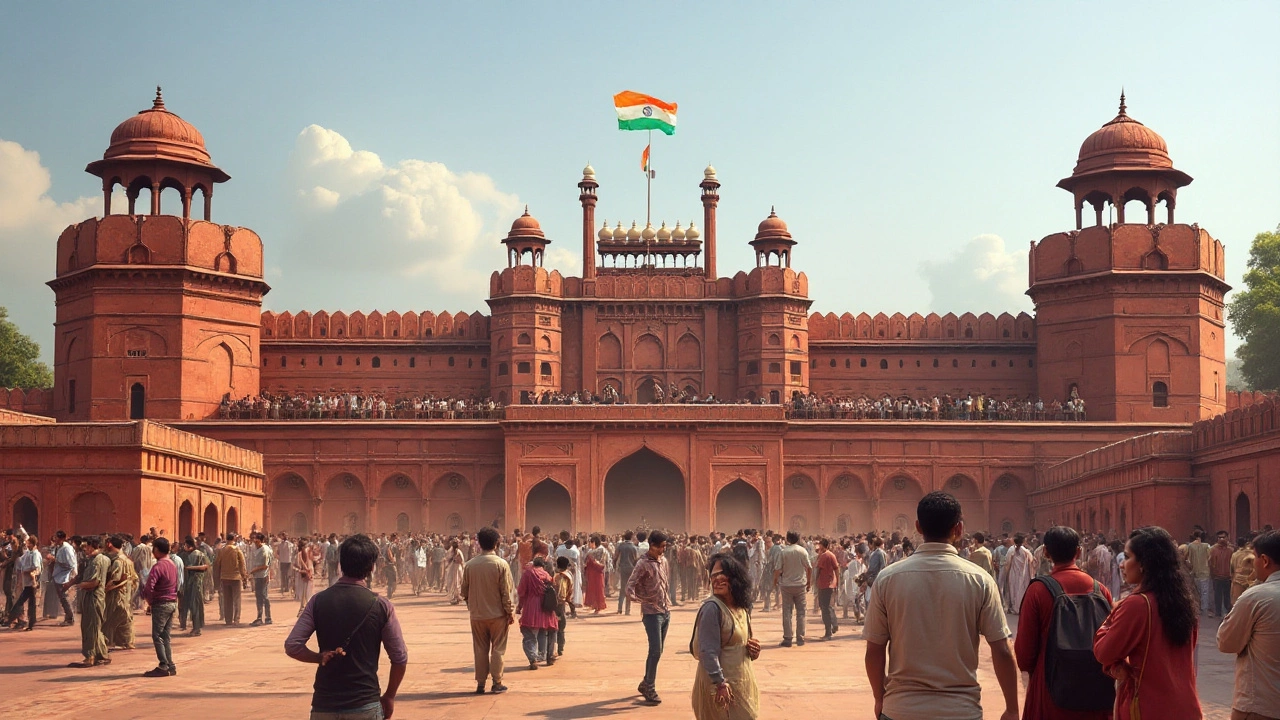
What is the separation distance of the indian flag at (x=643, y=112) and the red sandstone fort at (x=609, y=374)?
110 inches

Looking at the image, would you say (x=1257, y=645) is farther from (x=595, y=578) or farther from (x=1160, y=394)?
(x=1160, y=394)

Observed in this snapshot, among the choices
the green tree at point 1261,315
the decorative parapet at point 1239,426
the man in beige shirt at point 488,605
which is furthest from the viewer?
the green tree at point 1261,315

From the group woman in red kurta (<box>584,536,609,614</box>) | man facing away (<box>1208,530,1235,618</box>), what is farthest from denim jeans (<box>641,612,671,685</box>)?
man facing away (<box>1208,530,1235,618</box>)

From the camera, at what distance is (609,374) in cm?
4947

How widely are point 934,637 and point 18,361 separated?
215 feet

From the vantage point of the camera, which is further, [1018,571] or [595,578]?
[595,578]

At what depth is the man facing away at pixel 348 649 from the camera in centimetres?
679

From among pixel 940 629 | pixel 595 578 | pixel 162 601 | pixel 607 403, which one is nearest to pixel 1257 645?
pixel 940 629

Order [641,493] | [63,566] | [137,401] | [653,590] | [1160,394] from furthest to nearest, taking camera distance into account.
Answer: [641,493]
[1160,394]
[137,401]
[63,566]
[653,590]

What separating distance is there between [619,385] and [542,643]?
111 ft

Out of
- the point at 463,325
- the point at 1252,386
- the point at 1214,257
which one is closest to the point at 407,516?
the point at 463,325

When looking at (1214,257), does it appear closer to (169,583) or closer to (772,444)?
(772,444)

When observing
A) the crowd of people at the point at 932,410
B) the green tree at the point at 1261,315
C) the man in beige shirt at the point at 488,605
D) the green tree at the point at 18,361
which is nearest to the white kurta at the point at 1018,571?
the man in beige shirt at the point at 488,605

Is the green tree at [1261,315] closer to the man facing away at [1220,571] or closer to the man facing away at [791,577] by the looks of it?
the man facing away at [1220,571]
